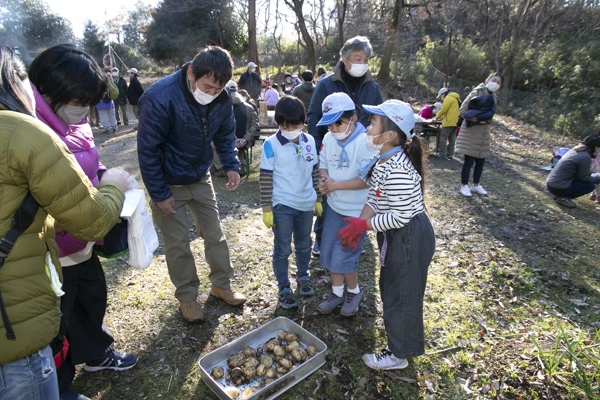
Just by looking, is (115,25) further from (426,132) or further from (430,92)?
(426,132)

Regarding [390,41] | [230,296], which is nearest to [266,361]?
[230,296]

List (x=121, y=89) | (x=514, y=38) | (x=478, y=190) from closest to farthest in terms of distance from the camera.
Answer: (x=478, y=190) < (x=121, y=89) < (x=514, y=38)

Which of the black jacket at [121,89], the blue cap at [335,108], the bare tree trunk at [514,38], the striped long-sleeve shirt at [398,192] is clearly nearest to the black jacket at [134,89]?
the black jacket at [121,89]

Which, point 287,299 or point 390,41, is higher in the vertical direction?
point 390,41

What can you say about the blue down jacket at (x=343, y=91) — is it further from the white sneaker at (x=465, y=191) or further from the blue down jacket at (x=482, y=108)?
the white sneaker at (x=465, y=191)

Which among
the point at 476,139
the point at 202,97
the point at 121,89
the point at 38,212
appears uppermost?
the point at 202,97

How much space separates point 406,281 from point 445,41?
2712 centimetres

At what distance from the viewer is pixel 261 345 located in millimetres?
2756

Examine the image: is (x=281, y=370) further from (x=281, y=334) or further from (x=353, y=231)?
(x=353, y=231)

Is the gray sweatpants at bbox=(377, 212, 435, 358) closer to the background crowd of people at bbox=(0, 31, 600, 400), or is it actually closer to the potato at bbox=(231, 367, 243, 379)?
the background crowd of people at bbox=(0, 31, 600, 400)

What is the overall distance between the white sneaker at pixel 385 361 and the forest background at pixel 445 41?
53.9ft

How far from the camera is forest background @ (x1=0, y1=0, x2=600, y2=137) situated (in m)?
17.3

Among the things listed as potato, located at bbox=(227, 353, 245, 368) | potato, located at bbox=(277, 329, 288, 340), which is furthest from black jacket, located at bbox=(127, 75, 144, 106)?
potato, located at bbox=(227, 353, 245, 368)

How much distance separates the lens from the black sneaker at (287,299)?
3.24 m
